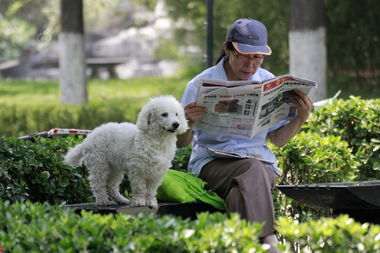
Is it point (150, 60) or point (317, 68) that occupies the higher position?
point (317, 68)

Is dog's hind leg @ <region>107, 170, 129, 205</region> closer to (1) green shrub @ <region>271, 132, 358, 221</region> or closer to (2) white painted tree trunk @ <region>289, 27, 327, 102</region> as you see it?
(1) green shrub @ <region>271, 132, 358, 221</region>

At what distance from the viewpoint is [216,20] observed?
780 inches

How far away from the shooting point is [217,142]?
5.57 meters

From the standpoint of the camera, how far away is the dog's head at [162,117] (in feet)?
15.8

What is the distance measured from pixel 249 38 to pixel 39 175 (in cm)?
143

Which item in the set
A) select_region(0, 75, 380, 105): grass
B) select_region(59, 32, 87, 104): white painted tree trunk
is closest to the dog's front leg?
select_region(59, 32, 87, 104): white painted tree trunk

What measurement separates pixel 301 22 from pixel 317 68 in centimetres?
73

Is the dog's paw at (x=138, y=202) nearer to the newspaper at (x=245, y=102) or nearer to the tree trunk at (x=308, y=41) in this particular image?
the newspaper at (x=245, y=102)

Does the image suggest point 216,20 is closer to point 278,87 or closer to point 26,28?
point 278,87

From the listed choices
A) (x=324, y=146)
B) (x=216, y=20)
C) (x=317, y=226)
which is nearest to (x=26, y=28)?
(x=216, y=20)

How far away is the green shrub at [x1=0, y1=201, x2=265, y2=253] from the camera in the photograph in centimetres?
358

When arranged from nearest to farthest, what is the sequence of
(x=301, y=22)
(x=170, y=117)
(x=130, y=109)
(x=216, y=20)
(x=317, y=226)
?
(x=317, y=226), (x=170, y=117), (x=130, y=109), (x=301, y=22), (x=216, y=20)

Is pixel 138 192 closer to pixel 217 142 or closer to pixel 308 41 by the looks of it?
pixel 217 142

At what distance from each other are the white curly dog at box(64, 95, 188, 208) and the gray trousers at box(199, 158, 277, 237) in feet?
1.34
